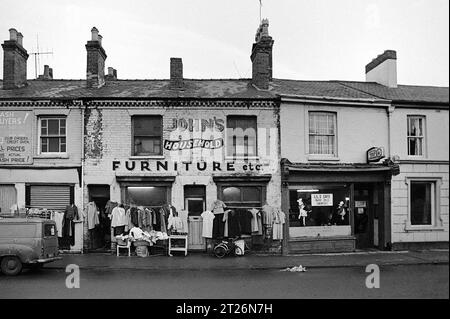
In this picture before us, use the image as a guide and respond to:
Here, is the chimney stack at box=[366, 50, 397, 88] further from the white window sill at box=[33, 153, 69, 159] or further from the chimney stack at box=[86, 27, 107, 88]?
the white window sill at box=[33, 153, 69, 159]

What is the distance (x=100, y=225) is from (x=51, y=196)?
1849mm

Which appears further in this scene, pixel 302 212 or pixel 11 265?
pixel 302 212

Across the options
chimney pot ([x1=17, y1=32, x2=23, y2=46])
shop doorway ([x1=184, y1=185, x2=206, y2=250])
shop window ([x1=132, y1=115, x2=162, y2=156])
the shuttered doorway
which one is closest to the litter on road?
shop doorway ([x1=184, y1=185, x2=206, y2=250])

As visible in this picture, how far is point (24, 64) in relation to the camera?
45.5ft

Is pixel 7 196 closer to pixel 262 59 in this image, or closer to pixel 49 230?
pixel 49 230

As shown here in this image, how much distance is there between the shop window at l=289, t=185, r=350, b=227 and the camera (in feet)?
42.4

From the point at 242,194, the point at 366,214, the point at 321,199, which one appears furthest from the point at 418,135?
the point at 366,214

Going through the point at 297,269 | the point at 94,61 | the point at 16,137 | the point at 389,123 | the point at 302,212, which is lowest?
the point at 297,269

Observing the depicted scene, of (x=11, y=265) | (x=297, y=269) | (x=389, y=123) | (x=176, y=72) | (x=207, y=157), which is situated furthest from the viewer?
(x=176, y=72)

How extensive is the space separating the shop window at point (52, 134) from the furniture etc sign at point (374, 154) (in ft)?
32.1

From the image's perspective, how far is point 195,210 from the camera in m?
13.1

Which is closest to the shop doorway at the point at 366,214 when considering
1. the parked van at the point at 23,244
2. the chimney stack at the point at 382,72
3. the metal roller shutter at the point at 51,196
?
the chimney stack at the point at 382,72

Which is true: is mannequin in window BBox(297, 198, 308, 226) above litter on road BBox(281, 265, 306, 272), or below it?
above

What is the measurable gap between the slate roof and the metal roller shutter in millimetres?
2958
